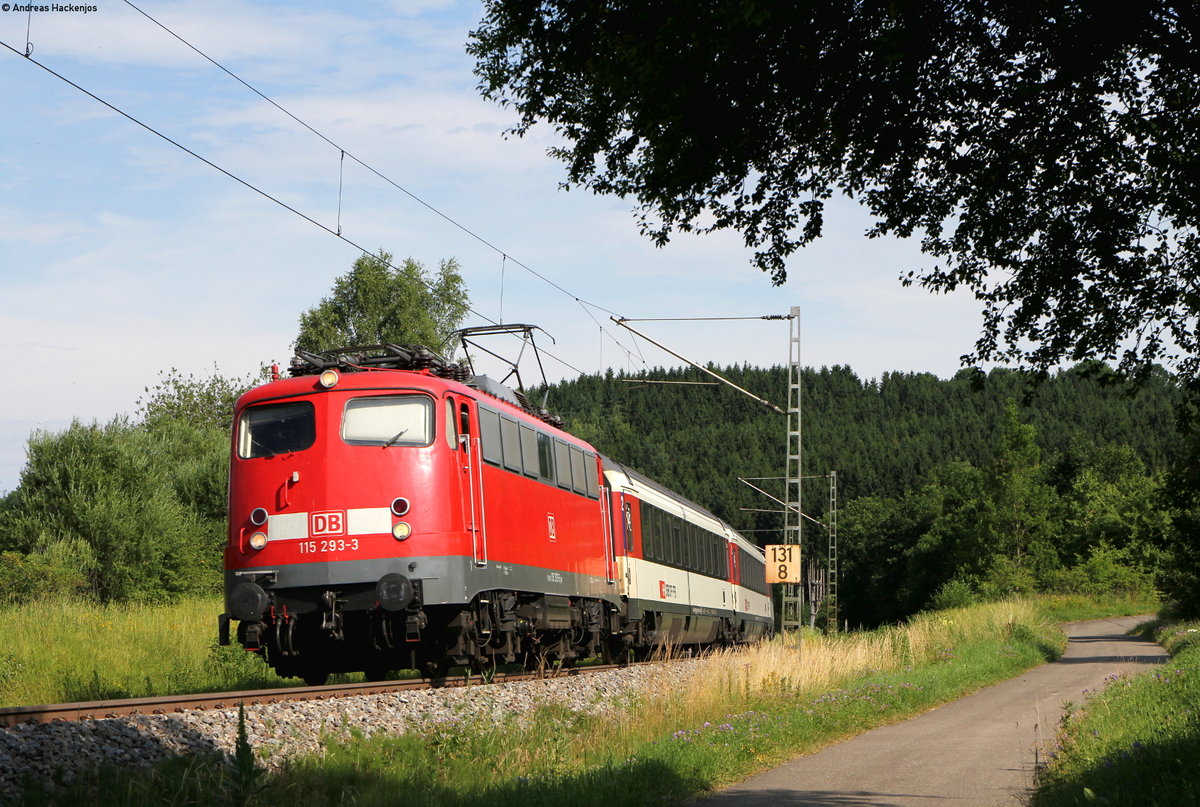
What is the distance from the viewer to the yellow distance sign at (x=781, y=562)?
23.1 meters

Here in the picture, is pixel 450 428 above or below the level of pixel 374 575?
above

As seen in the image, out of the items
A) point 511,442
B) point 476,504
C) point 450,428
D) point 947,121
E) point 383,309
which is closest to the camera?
point 947,121

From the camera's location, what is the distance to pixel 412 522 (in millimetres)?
13633

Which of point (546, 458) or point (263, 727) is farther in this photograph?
point (546, 458)

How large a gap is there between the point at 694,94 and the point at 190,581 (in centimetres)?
3373

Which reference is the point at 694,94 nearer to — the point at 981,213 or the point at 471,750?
the point at 981,213

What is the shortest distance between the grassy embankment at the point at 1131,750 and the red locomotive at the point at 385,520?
6.44 m

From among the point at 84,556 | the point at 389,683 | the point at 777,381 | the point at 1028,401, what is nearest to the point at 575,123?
the point at 1028,401

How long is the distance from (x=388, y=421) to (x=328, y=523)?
1.34m

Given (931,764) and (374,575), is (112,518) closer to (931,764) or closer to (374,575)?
(374,575)

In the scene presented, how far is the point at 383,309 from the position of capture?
4762 centimetres

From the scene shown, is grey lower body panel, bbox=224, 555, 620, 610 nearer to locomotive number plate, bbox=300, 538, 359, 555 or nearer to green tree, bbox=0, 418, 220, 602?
locomotive number plate, bbox=300, 538, 359, 555

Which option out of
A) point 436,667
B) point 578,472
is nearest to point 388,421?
point 436,667

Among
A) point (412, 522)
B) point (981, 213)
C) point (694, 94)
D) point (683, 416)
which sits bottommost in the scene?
point (412, 522)
